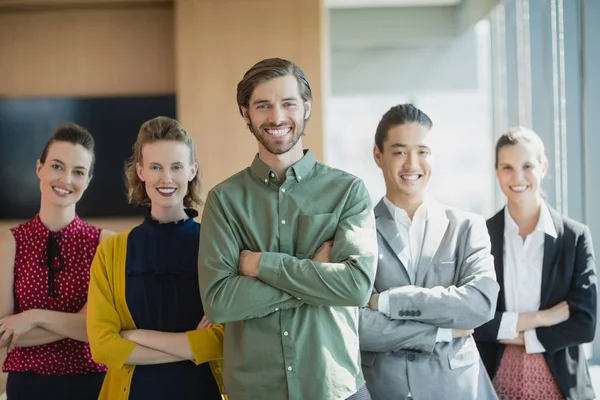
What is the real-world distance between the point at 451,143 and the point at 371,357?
7.27m

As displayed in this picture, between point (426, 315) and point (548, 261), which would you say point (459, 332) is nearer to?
point (426, 315)

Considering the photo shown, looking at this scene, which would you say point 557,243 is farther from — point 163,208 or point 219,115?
point 219,115

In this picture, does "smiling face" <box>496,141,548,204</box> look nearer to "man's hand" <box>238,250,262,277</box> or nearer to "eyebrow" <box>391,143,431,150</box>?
"eyebrow" <box>391,143,431,150</box>

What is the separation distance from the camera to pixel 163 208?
224 centimetres

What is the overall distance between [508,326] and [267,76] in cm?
118

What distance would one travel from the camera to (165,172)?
2215 millimetres

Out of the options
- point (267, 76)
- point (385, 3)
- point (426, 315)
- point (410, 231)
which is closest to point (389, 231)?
point (410, 231)

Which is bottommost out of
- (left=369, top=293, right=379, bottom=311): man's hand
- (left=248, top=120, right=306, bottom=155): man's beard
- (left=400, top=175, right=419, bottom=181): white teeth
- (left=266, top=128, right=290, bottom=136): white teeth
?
(left=369, top=293, right=379, bottom=311): man's hand

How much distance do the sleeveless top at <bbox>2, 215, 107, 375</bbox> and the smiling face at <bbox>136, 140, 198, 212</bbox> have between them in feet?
1.32

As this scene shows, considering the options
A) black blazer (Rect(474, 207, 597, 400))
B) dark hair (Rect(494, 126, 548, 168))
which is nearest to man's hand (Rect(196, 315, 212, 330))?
black blazer (Rect(474, 207, 597, 400))

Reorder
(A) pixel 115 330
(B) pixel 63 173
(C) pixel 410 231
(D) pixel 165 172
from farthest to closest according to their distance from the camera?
(B) pixel 63 173 < (C) pixel 410 231 < (D) pixel 165 172 < (A) pixel 115 330

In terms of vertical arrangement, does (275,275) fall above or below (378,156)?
below

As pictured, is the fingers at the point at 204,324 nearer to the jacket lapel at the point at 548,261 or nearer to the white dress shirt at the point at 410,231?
the white dress shirt at the point at 410,231

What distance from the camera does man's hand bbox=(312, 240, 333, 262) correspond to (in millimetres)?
1967
